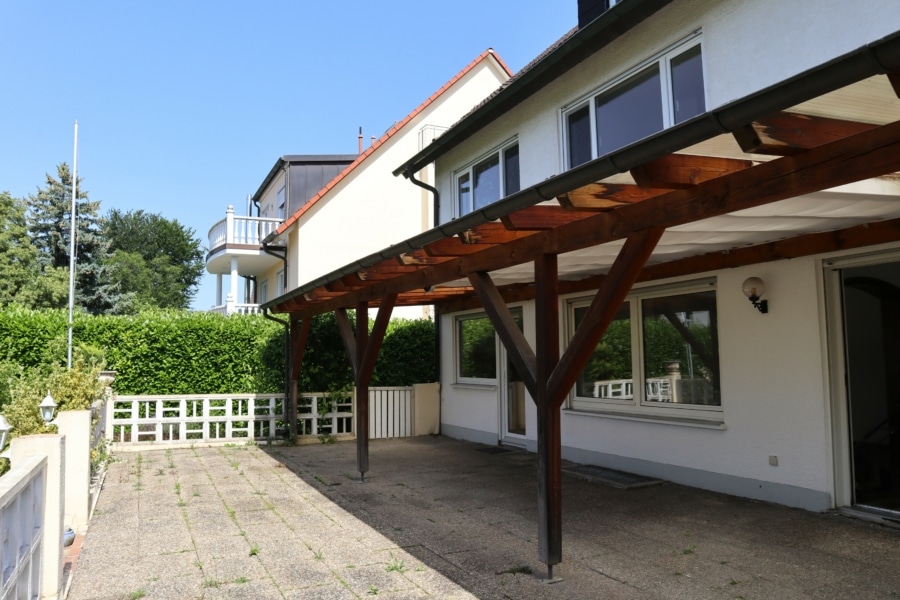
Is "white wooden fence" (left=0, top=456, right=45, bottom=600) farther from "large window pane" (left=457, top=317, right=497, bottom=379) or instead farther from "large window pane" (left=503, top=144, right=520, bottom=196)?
"large window pane" (left=457, top=317, right=497, bottom=379)

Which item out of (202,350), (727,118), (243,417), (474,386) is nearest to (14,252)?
(202,350)

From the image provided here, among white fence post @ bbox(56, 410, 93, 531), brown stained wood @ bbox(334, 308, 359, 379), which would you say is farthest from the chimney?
white fence post @ bbox(56, 410, 93, 531)

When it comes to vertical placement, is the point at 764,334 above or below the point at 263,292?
below

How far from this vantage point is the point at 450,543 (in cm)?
534

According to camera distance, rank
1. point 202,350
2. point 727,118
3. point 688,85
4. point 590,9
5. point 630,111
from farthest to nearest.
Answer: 1. point 202,350
2. point 590,9
3. point 630,111
4. point 688,85
5. point 727,118

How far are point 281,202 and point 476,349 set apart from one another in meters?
13.1

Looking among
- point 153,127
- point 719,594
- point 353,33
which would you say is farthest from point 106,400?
point 153,127

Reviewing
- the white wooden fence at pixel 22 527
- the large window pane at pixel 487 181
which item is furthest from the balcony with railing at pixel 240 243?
the white wooden fence at pixel 22 527

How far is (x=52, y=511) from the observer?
12.5 ft

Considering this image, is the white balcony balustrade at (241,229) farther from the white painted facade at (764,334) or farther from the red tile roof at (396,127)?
the white painted facade at (764,334)

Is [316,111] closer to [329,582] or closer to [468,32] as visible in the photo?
[468,32]

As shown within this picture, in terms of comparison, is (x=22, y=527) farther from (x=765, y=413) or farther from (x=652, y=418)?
(x=652, y=418)

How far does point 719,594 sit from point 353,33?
48.7 ft

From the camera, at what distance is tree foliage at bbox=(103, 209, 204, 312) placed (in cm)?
4803
